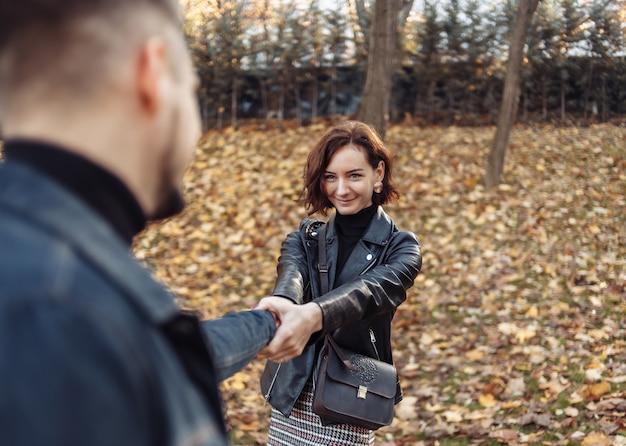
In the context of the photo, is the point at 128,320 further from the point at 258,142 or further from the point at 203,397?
the point at 258,142

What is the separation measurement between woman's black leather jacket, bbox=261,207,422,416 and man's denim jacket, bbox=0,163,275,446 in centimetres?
174

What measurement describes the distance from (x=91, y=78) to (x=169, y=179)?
208 mm

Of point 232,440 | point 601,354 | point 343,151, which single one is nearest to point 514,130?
point 601,354

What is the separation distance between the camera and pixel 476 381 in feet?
18.5

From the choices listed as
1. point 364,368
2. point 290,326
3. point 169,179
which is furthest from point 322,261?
point 169,179

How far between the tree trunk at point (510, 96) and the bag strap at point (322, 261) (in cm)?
689

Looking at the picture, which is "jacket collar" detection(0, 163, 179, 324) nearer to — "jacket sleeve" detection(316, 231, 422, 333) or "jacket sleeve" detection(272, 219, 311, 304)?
"jacket sleeve" detection(316, 231, 422, 333)

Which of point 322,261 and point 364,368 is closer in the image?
point 364,368

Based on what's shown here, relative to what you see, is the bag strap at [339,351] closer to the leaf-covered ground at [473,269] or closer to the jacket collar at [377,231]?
the jacket collar at [377,231]

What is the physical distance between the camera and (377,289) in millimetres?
2697

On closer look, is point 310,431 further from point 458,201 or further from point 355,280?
point 458,201

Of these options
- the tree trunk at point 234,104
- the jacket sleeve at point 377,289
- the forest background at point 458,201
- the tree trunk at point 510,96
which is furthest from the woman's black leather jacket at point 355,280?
the tree trunk at point 234,104

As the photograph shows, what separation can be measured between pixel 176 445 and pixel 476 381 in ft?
16.6

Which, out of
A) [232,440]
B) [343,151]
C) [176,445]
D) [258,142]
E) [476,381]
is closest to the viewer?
[176,445]
